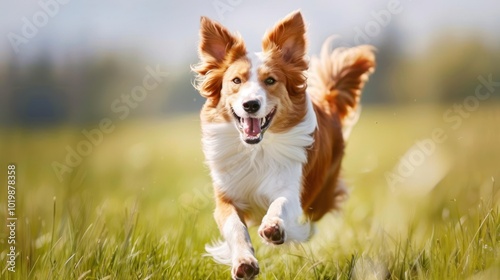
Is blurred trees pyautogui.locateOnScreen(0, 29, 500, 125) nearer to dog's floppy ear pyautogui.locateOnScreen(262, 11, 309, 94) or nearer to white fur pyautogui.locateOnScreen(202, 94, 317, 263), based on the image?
white fur pyautogui.locateOnScreen(202, 94, 317, 263)

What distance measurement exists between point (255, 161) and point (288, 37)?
892 millimetres

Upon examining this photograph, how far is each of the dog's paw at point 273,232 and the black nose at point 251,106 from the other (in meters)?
0.73

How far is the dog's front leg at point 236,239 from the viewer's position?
148 inches

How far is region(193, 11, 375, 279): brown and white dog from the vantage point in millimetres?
→ 4227

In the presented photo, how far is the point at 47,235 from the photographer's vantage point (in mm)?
4602

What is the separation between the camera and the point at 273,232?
12.4 ft

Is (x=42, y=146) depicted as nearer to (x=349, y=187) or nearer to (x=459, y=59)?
(x=349, y=187)

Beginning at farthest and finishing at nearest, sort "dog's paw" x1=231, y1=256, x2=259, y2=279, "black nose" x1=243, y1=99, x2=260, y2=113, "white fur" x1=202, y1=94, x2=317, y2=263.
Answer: "white fur" x1=202, y1=94, x2=317, y2=263 → "black nose" x1=243, y1=99, x2=260, y2=113 → "dog's paw" x1=231, y1=256, x2=259, y2=279

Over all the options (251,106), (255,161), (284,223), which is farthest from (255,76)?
(284,223)

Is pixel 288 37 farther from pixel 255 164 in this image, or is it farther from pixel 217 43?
pixel 255 164

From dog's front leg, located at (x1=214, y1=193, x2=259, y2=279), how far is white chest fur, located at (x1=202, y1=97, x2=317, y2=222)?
0.13 meters

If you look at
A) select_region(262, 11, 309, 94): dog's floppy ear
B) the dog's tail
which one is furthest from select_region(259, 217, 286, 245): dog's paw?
the dog's tail

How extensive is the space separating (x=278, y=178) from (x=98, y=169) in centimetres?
171

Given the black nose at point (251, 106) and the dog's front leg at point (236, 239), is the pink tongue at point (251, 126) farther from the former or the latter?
the dog's front leg at point (236, 239)
